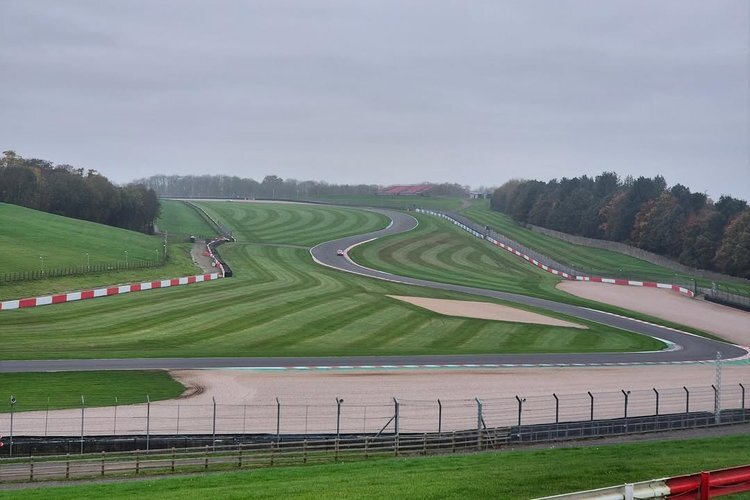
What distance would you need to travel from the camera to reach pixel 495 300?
236 feet

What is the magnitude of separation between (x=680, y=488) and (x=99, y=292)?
188ft

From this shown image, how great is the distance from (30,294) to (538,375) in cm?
3836

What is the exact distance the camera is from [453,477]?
1953 centimetres

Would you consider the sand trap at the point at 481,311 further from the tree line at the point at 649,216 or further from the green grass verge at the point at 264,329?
the tree line at the point at 649,216

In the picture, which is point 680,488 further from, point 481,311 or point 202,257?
point 202,257

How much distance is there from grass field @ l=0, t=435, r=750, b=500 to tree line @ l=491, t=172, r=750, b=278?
3094 inches

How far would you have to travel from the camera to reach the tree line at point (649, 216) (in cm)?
9812

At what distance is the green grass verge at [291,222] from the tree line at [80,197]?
14329 mm

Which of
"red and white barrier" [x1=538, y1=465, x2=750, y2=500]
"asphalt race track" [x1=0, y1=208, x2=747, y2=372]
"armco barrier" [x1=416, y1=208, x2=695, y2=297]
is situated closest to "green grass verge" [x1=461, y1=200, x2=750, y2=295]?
"armco barrier" [x1=416, y1=208, x2=695, y2=297]

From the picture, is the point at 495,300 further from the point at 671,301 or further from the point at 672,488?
the point at 672,488

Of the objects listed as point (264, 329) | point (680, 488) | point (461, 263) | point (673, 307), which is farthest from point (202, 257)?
point (680, 488)

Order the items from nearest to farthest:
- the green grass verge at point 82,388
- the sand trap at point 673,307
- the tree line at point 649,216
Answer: the green grass verge at point 82,388, the sand trap at point 673,307, the tree line at point 649,216

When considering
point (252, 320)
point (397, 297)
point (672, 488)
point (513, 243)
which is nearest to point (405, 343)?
point (252, 320)

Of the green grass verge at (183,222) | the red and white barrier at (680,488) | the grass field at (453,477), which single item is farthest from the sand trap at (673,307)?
the green grass verge at (183,222)
